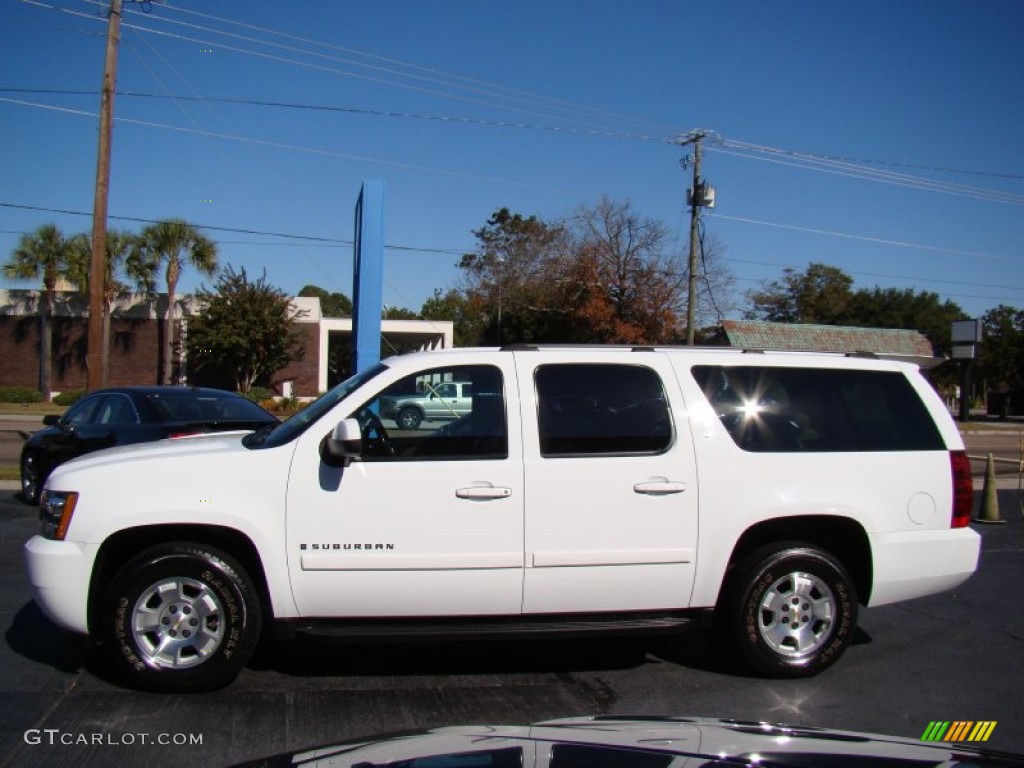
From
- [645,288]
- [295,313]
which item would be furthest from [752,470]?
[645,288]

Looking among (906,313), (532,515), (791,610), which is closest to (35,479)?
(532,515)

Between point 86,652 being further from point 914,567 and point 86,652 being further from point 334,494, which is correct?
point 914,567

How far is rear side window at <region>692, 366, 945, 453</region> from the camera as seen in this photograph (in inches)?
200

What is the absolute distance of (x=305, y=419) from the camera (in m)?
4.98

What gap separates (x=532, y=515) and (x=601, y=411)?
2.44 ft

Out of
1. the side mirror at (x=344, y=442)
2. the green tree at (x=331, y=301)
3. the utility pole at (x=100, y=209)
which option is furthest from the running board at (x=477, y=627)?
the green tree at (x=331, y=301)

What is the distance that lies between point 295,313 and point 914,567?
3614cm

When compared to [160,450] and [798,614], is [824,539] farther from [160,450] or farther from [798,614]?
[160,450]

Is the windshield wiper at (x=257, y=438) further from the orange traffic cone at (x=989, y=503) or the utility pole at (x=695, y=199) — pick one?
the utility pole at (x=695, y=199)

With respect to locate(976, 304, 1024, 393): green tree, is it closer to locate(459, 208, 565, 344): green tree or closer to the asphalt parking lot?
locate(459, 208, 565, 344): green tree

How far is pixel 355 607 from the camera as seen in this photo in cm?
456

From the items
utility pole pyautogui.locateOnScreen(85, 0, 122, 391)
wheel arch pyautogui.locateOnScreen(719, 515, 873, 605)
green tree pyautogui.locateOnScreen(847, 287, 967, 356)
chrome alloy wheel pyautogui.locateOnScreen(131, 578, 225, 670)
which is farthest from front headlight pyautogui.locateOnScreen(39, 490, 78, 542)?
green tree pyautogui.locateOnScreen(847, 287, 967, 356)

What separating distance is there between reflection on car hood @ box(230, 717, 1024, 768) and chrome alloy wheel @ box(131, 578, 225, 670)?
210 cm

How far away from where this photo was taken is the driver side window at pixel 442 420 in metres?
4.71
